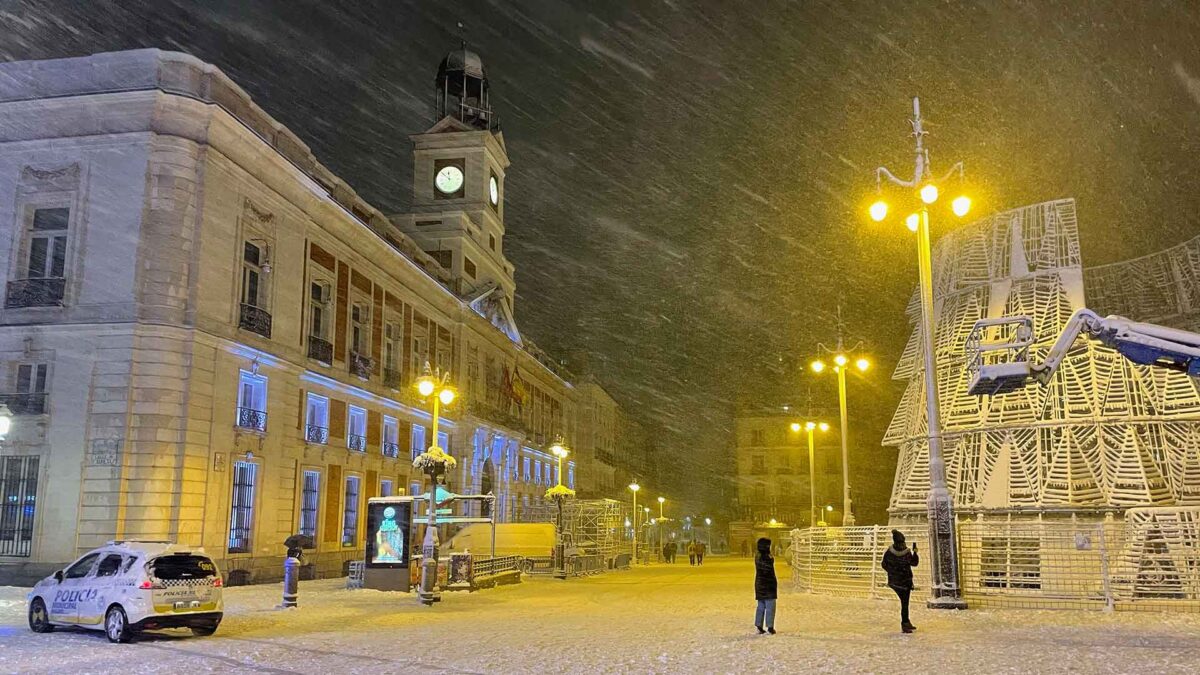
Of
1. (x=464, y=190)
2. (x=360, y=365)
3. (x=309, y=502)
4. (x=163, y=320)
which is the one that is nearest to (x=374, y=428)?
(x=360, y=365)

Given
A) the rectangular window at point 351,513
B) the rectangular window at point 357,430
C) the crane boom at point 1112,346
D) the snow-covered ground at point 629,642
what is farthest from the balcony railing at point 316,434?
the crane boom at point 1112,346

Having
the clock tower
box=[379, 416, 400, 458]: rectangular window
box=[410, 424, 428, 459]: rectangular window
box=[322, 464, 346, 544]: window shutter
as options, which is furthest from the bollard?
the clock tower

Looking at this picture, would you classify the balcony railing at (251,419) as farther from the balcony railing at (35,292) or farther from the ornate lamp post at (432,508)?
the ornate lamp post at (432,508)

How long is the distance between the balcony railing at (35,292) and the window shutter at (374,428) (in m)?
14.1

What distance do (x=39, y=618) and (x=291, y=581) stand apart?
521 centimetres

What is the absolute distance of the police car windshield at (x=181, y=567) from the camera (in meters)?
13.5

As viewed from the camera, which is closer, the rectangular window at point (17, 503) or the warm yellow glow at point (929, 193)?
the warm yellow glow at point (929, 193)

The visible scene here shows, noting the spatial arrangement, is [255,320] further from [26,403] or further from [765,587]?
[765,587]

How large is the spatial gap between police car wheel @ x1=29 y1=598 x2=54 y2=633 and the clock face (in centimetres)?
4296

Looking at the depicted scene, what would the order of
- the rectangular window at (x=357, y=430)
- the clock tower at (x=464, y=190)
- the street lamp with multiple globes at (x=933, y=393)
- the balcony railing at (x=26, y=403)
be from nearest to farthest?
the street lamp with multiple globes at (x=933, y=393)
the balcony railing at (x=26, y=403)
the rectangular window at (x=357, y=430)
the clock tower at (x=464, y=190)

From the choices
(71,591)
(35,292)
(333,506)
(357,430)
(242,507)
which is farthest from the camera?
(357,430)

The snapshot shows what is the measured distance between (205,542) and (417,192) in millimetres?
34195

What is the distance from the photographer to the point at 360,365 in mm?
35562

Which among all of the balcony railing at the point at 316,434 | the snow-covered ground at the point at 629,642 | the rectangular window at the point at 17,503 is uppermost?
the balcony railing at the point at 316,434
